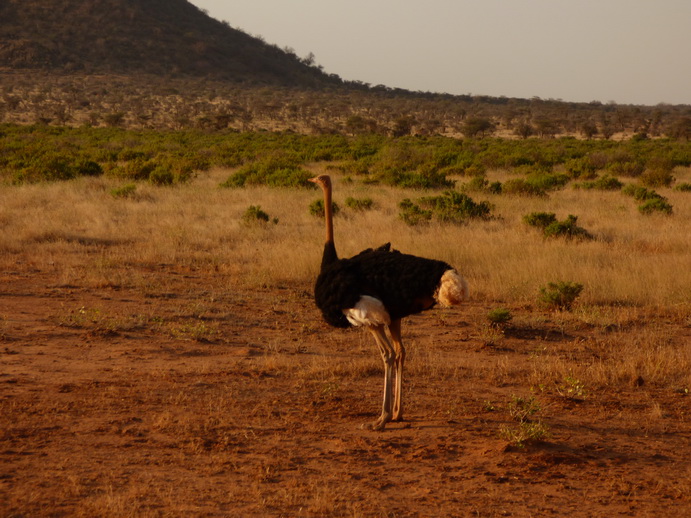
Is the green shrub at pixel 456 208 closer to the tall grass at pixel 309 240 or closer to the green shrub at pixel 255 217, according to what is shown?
the tall grass at pixel 309 240

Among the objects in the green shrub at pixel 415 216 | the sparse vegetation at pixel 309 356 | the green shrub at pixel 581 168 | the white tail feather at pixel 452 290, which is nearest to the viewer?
the sparse vegetation at pixel 309 356

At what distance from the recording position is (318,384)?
6375 mm

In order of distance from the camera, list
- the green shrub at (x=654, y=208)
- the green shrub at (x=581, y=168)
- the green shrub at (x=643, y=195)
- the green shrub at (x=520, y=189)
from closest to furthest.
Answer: the green shrub at (x=654, y=208)
the green shrub at (x=643, y=195)
the green shrub at (x=520, y=189)
the green shrub at (x=581, y=168)

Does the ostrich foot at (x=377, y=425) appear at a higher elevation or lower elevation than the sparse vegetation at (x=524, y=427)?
lower

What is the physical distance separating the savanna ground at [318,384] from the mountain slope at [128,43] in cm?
8014

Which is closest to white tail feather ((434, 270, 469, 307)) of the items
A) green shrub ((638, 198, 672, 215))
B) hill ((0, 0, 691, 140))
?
green shrub ((638, 198, 672, 215))

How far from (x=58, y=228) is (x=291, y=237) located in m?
3.92

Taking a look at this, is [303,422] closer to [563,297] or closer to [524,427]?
[524,427]

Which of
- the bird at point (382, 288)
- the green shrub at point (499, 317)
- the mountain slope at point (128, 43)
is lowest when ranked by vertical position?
the green shrub at point (499, 317)

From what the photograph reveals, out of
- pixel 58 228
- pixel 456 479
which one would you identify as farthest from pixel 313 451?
pixel 58 228

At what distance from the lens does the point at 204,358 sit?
712 cm

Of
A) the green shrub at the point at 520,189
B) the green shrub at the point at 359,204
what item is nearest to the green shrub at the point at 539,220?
the green shrub at the point at 359,204

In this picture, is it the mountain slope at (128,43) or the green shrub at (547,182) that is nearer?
the green shrub at (547,182)

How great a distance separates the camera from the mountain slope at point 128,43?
281 feet
